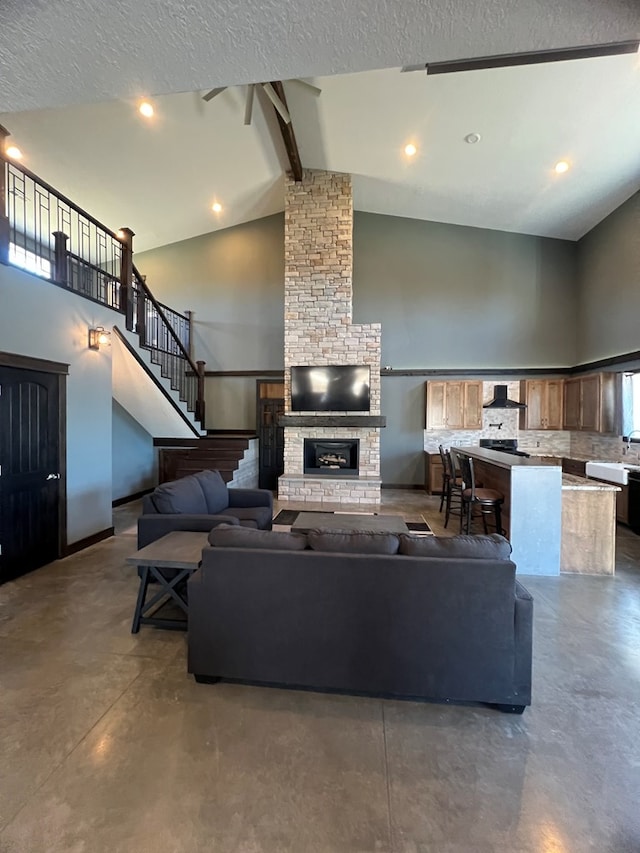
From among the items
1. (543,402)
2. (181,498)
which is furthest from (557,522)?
(543,402)

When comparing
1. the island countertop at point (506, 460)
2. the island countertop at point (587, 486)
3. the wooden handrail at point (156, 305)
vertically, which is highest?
the wooden handrail at point (156, 305)

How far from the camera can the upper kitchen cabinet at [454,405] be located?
7.59 metres

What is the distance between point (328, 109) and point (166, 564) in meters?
6.07

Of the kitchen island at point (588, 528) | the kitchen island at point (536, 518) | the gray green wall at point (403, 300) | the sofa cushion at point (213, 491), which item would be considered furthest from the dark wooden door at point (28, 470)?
the kitchen island at point (588, 528)

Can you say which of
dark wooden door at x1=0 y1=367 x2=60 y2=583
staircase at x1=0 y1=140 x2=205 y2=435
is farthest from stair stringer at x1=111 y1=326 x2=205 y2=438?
dark wooden door at x1=0 y1=367 x2=60 y2=583

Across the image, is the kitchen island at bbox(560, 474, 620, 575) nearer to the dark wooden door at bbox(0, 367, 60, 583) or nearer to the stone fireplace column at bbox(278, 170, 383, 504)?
the stone fireplace column at bbox(278, 170, 383, 504)

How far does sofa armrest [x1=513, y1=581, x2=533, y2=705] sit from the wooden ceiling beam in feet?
20.1

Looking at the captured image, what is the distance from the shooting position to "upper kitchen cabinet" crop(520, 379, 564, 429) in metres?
7.50

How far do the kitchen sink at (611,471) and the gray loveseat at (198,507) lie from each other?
5.01 metres

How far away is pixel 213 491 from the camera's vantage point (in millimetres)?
4098

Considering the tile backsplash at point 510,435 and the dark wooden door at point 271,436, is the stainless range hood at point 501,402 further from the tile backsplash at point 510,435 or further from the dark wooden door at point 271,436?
the dark wooden door at point 271,436

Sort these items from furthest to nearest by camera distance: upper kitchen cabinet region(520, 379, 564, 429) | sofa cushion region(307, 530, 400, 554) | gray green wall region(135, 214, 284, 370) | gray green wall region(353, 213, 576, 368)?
gray green wall region(135, 214, 284, 370) < gray green wall region(353, 213, 576, 368) < upper kitchen cabinet region(520, 379, 564, 429) < sofa cushion region(307, 530, 400, 554)

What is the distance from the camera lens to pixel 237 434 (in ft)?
26.9

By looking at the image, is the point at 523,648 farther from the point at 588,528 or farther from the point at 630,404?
Result: the point at 630,404
